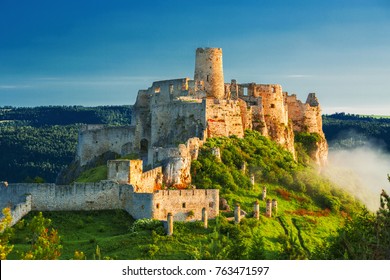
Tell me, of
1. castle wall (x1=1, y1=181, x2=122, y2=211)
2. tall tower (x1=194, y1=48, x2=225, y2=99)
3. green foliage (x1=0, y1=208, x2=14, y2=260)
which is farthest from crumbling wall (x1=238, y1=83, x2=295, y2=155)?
green foliage (x1=0, y1=208, x2=14, y2=260)

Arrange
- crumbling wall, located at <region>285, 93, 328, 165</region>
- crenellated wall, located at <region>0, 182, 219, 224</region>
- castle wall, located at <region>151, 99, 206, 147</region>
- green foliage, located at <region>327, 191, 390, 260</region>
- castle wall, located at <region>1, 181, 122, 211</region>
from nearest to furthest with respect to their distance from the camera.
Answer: green foliage, located at <region>327, 191, 390, 260</region>
crenellated wall, located at <region>0, 182, 219, 224</region>
castle wall, located at <region>1, 181, 122, 211</region>
castle wall, located at <region>151, 99, 206, 147</region>
crumbling wall, located at <region>285, 93, 328, 165</region>

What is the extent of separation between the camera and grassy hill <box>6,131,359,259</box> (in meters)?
39.2

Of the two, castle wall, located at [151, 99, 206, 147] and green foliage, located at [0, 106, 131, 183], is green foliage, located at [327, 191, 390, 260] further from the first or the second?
green foliage, located at [0, 106, 131, 183]

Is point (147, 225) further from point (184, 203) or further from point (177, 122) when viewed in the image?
point (177, 122)

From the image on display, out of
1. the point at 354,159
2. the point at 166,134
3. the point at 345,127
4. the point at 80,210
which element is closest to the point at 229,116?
the point at 166,134

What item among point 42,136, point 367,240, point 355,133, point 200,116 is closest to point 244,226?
point 367,240

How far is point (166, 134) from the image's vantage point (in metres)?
64.2

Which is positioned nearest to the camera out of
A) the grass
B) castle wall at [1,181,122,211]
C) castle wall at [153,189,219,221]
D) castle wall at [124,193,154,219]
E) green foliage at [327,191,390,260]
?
green foliage at [327,191,390,260]

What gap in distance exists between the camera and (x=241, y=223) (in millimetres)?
47062

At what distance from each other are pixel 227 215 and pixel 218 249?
17902 mm

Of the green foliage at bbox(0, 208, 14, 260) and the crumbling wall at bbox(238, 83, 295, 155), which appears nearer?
the green foliage at bbox(0, 208, 14, 260)

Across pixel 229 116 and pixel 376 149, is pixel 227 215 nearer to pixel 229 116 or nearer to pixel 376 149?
pixel 229 116

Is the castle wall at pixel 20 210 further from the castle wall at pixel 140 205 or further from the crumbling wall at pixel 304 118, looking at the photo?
the crumbling wall at pixel 304 118

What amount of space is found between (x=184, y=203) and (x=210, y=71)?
79.2 feet
